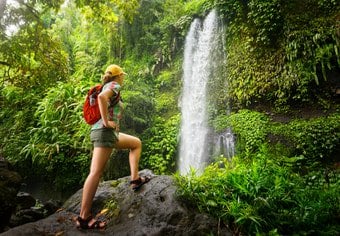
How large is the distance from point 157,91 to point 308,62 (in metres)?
5.45

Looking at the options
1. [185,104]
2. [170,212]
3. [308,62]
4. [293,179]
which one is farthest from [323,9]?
[170,212]

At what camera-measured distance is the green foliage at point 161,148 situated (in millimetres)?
8922

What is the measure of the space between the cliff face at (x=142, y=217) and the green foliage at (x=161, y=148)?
4.16 m

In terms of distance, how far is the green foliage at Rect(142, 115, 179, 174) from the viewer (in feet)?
29.3

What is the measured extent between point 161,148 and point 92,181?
5510 millimetres

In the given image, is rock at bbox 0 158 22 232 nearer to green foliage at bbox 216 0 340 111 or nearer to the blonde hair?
the blonde hair

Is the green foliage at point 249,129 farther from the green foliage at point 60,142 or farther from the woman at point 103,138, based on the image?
the woman at point 103,138

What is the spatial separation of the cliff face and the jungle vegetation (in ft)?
0.87

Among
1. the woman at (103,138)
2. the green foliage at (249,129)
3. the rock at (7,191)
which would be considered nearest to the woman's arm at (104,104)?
the woman at (103,138)

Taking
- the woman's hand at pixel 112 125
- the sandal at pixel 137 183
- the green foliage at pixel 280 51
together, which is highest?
the green foliage at pixel 280 51

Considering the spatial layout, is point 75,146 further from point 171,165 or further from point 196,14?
point 196,14

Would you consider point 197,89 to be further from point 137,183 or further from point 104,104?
point 104,104

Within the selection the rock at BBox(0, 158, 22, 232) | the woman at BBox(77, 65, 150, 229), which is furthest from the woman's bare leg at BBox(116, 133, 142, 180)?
the rock at BBox(0, 158, 22, 232)

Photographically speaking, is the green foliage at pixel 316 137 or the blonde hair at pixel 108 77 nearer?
the blonde hair at pixel 108 77
